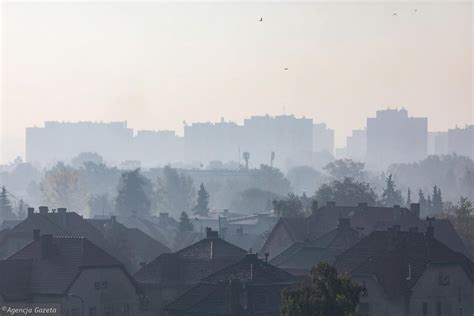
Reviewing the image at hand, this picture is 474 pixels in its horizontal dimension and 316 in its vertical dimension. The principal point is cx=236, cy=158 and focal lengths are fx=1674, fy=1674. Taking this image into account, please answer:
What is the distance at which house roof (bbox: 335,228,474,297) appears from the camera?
8994 cm

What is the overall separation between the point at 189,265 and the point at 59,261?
1204 centimetres

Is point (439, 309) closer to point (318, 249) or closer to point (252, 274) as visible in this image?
point (252, 274)

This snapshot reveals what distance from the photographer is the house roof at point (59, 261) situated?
84812mm

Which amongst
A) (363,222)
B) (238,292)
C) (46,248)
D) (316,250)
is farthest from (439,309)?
(363,222)

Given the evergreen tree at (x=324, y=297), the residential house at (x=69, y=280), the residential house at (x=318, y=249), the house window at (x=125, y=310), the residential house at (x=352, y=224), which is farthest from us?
the residential house at (x=352, y=224)

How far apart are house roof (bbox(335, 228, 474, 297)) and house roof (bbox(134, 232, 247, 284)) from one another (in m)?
6.97

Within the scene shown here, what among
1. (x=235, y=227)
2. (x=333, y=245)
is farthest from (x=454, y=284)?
(x=235, y=227)

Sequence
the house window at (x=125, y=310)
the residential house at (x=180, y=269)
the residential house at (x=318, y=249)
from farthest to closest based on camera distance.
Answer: the residential house at (x=318, y=249)
the residential house at (x=180, y=269)
the house window at (x=125, y=310)

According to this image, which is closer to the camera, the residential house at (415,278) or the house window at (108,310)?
the house window at (108,310)

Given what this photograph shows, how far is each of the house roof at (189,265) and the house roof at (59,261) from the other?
7.76m

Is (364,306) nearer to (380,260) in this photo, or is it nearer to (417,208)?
(380,260)

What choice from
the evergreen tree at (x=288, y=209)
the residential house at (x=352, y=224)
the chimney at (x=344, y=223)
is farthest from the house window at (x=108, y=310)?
the evergreen tree at (x=288, y=209)

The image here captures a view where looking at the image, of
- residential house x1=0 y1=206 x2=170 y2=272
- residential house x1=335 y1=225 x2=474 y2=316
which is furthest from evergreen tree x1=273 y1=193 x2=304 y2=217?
residential house x1=335 y1=225 x2=474 y2=316

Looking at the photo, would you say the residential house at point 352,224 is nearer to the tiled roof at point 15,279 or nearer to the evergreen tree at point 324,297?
the tiled roof at point 15,279
